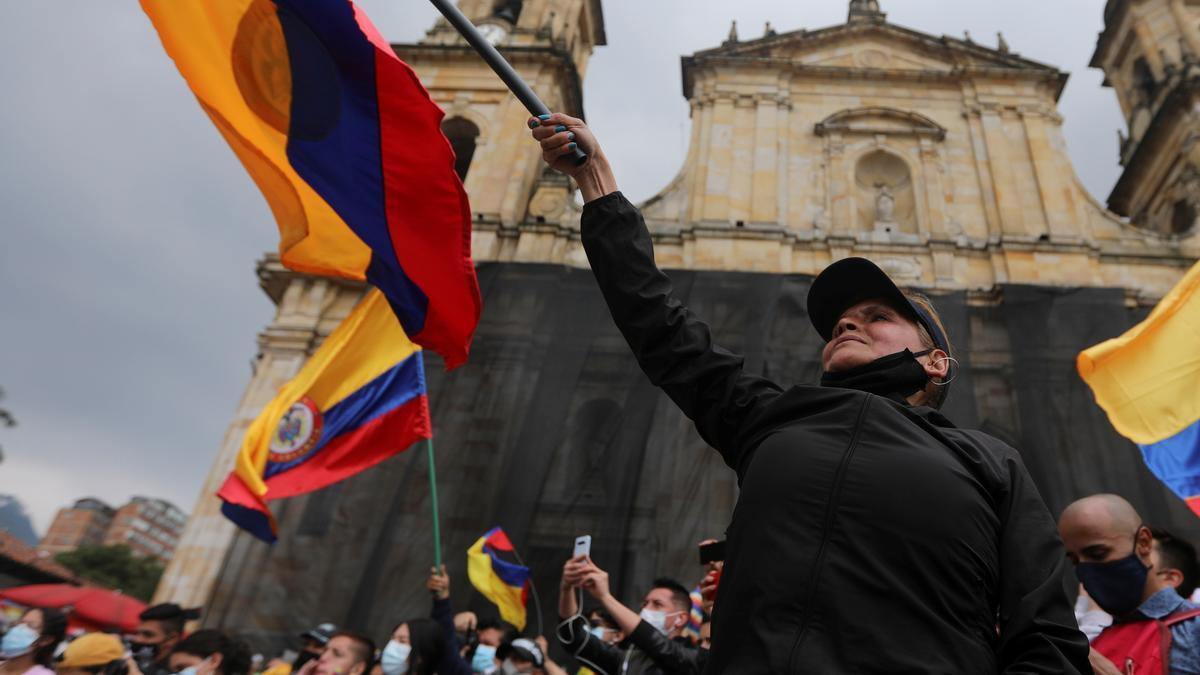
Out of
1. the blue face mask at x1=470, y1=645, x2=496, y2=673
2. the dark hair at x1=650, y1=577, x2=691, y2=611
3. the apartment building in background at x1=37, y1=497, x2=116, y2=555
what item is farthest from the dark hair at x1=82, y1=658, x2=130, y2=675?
the apartment building in background at x1=37, y1=497, x2=116, y2=555

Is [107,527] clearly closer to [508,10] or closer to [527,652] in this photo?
[508,10]

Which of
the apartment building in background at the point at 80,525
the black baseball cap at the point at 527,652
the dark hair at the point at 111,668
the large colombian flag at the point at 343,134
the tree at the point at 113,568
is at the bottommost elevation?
the dark hair at the point at 111,668

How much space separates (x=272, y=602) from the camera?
32.3 feet

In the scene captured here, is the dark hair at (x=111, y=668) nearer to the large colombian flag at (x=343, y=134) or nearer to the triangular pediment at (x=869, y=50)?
the large colombian flag at (x=343, y=134)

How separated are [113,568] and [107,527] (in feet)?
180

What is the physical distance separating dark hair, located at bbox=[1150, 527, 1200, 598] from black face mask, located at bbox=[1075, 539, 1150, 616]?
505 mm

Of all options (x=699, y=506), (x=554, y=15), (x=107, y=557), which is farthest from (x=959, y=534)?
(x=107, y=557)

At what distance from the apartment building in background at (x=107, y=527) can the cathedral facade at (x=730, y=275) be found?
7472 cm

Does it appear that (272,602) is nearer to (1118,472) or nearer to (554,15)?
(1118,472)

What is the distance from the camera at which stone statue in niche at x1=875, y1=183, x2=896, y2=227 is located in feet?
43.8

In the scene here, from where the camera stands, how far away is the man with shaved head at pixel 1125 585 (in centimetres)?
242

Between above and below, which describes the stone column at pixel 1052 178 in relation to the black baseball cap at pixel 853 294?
above

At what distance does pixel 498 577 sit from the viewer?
7.29 m

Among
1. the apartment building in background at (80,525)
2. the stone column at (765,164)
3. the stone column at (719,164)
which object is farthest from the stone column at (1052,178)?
the apartment building in background at (80,525)
